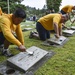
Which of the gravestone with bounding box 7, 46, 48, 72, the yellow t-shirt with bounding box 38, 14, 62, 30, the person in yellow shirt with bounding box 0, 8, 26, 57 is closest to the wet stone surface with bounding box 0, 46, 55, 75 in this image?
the gravestone with bounding box 7, 46, 48, 72

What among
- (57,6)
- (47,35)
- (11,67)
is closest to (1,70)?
(11,67)

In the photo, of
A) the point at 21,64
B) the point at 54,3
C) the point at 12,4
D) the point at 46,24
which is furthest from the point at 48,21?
the point at 54,3

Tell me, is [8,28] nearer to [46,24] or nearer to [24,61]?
[24,61]

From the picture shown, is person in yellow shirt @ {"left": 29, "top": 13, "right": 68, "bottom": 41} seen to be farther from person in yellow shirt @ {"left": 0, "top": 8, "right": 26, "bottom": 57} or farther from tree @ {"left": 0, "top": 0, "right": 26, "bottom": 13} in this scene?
tree @ {"left": 0, "top": 0, "right": 26, "bottom": 13}

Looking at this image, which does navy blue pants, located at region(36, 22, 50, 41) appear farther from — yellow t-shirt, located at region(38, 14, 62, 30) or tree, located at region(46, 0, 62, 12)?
tree, located at region(46, 0, 62, 12)

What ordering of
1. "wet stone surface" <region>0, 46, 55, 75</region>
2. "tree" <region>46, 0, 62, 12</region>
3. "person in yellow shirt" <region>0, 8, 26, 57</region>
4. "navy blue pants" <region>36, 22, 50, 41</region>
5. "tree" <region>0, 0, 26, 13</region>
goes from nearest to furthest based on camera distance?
"person in yellow shirt" <region>0, 8, 26, 57</region> → "wet stone surface" <region>0, 46, 55, 75</region> → "navy blue pants" <region>36, 22, 50, 41</region> → "tree" <region>0, 0, 26, 13</region> → "tree" <region>46, 0, 62, 12</region>

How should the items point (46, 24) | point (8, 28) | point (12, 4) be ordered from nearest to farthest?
point (8, 28), point (46, 24), point (12, 4)

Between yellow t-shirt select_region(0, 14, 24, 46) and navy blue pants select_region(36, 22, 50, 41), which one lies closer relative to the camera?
yellow t-shirt select_region(0, 14, 24, 46)

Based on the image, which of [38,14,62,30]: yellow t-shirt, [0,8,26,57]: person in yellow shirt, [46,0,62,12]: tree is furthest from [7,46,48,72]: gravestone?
[46,0,62,12]: tree

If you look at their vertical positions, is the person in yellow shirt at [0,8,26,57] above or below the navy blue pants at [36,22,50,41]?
above

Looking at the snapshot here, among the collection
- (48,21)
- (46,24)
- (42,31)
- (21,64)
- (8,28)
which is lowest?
(21,64)

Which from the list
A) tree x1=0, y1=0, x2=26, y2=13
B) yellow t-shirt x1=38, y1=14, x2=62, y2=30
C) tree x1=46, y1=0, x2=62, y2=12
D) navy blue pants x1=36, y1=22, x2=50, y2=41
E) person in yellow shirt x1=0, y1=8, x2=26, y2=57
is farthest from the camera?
tree x1=46, y1=0, x2=62, y2=12

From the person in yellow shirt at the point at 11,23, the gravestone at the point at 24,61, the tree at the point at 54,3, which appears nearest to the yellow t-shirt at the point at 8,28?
the person in yellow shirt at the point at 11,23

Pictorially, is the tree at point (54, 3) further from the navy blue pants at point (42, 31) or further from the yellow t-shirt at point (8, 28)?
the yellow t-shirt at point (8, 28)
